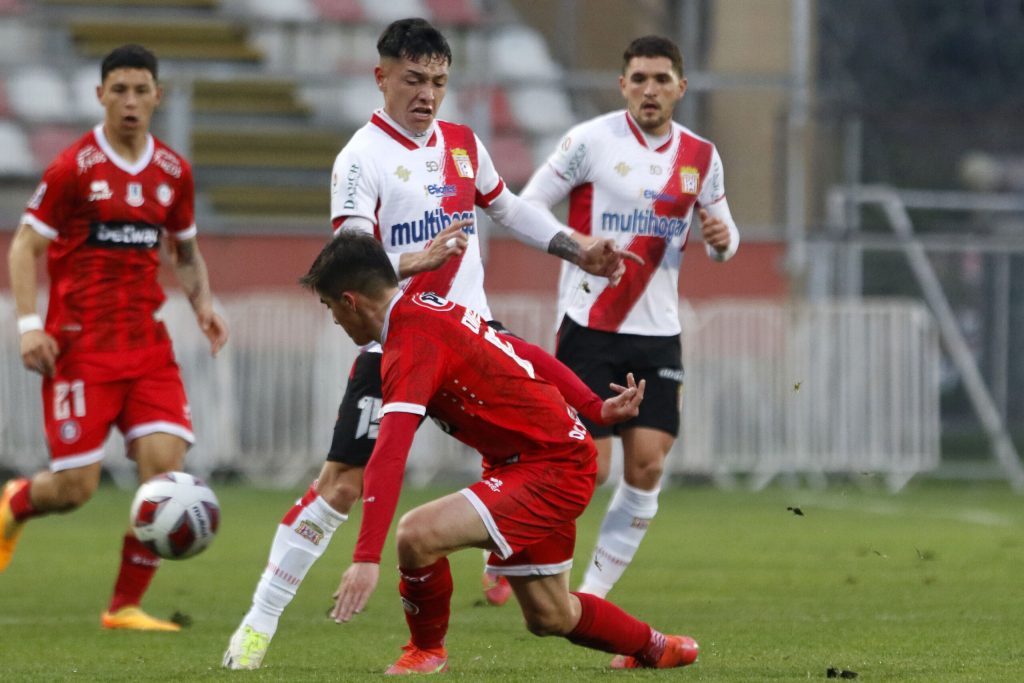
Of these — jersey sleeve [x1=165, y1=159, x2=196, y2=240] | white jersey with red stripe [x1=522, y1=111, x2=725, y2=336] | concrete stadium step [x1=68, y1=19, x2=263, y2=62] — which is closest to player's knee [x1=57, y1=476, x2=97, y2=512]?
jersey sleeve [x1=165, y1=159, x2=196, y2=240]

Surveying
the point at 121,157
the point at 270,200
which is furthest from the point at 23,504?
the point at 270,200

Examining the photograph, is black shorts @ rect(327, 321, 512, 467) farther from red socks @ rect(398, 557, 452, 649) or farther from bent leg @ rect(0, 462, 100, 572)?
bent leg @ rect(0, 462, 100, 572)

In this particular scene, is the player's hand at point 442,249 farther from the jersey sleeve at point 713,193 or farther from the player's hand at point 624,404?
the jersey sleeve at point 713,193

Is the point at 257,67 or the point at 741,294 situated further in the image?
the point at 257,67

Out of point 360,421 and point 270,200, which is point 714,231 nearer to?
point 360,421

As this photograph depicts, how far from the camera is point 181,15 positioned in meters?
20.7

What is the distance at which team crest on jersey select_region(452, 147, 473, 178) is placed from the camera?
23.0 feet

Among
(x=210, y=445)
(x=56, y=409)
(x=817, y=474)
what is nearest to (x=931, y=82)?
(x=817, y=474)

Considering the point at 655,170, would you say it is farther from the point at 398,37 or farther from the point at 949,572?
the point at 949,572

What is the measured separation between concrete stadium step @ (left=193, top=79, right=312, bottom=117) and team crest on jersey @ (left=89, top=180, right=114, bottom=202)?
10883mm

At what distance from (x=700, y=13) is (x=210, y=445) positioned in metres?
6.25

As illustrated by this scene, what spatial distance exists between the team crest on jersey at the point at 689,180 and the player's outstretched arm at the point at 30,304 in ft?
8.82

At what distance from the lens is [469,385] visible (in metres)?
5.75

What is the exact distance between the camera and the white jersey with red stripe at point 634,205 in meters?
8.09
